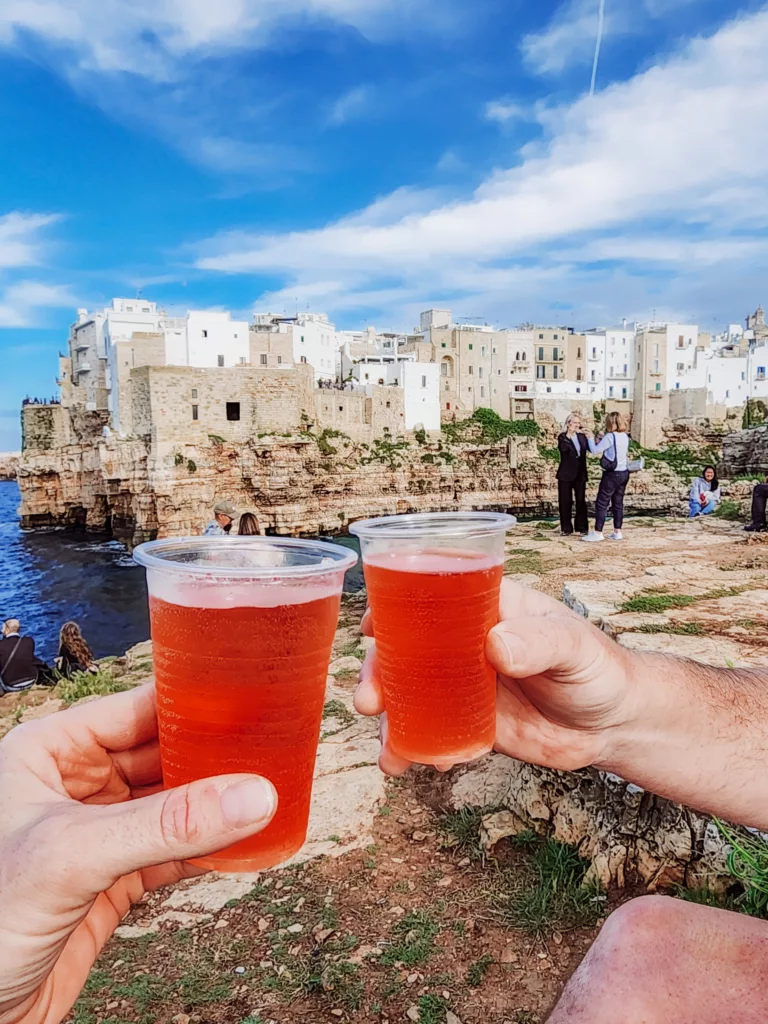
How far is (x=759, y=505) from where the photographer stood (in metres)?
8.29

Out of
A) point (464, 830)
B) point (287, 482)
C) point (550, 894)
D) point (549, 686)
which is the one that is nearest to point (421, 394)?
point (287, 482)

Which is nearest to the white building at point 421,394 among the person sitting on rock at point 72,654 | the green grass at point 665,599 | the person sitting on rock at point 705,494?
the person sitting on rock at point 705,494

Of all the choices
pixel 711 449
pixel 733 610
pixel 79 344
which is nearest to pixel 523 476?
pixel 711 449

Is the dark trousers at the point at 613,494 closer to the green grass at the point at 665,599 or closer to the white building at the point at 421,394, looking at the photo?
the green grass at the point at 665,599

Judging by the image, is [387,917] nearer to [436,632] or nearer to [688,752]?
[688,752]

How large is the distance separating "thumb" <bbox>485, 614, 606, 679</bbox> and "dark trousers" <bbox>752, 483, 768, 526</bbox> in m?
8.07

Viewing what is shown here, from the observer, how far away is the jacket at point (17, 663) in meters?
7.84

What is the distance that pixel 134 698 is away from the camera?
144 centimetres

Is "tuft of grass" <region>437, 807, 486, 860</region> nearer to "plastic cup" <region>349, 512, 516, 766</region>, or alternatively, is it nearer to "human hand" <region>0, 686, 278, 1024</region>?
"plastic cup" <region>349, 512, 516, 766</region>

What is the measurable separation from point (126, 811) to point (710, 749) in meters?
1.47

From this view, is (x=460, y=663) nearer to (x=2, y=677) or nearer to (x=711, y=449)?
(x=2, y=677)

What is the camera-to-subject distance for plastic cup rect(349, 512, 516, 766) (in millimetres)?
1353

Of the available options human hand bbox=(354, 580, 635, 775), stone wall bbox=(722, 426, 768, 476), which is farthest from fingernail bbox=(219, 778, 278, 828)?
stone wall bbox=(722, 426, 768, 476)

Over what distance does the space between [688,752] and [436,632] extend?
863 mm
